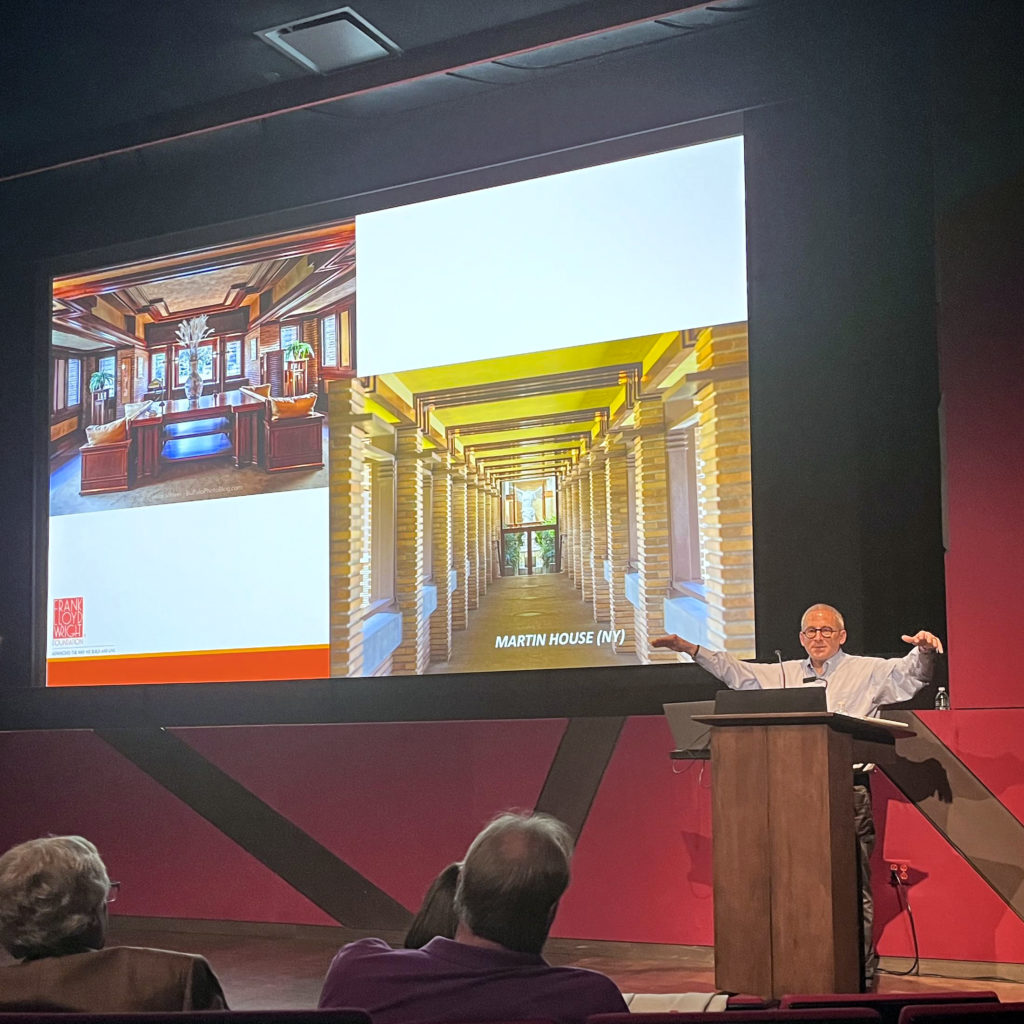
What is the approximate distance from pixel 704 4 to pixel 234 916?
14.6 feet

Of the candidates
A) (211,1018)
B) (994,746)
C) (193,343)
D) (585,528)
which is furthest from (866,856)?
(193,343)

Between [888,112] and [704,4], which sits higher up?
[704,4]

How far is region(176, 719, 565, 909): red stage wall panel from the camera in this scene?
16.3ft

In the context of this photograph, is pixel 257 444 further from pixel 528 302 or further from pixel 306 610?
pixel 528 302

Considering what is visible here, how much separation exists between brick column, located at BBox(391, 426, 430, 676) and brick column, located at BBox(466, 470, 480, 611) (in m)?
0.21

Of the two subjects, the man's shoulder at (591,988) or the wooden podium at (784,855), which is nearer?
the man's shoulder at (591,988)

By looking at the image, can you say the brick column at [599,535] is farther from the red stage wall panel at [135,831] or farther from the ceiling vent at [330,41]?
the ceiling vent at [330,41]

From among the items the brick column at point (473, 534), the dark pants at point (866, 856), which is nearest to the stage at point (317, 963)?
the dark pants at point (866, 856)

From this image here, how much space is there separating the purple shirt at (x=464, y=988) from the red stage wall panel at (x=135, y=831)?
12.6 ft

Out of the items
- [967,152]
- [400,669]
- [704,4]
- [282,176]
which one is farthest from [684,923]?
[282,176]

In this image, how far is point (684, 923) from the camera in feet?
14.8

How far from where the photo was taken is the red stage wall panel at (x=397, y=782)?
16.3 ft

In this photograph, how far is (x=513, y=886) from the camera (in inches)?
64.1

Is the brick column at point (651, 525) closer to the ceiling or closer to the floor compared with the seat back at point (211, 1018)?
closer to the ceiling
